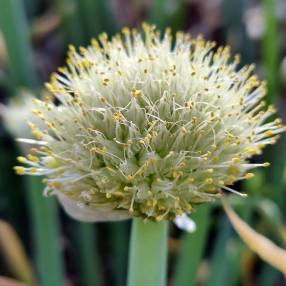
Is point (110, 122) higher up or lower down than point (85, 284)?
higher up

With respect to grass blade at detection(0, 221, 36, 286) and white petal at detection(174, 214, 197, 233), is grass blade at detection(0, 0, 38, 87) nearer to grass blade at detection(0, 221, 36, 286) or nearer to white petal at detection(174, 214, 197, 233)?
grass blade at detection(0, 221, 36, 286)

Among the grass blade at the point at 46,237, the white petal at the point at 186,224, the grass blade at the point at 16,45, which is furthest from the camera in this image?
the grass blade at the point at 16,45

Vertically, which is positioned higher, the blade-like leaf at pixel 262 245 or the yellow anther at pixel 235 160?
the yellow anther at pixel 235 160

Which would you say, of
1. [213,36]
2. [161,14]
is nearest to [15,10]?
[161,14]

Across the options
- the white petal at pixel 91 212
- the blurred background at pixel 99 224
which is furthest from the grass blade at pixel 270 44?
the white petal at pixel 91 212

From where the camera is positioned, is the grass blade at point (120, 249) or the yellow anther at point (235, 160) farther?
the grass blade at point (120, 249)

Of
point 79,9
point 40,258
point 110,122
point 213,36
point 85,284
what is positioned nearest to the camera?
point 110,122

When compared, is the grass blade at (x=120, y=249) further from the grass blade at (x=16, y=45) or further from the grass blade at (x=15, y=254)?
the grass blade at (x=16, y=45)

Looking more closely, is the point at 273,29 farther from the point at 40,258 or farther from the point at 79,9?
the point at 40,258
